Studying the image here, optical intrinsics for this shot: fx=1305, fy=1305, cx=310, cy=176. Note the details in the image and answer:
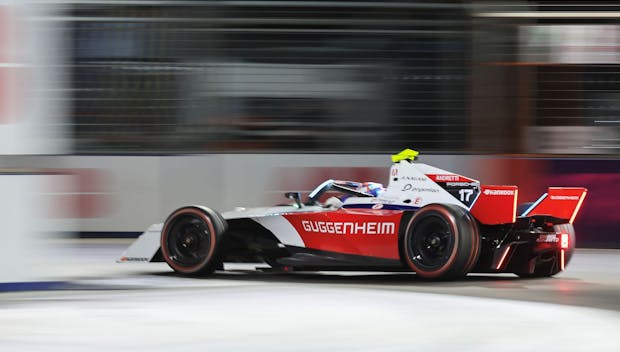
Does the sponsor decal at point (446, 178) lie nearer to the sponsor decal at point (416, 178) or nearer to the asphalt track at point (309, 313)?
the sponsor decal at point (416, 178)

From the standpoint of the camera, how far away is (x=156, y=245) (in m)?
11.6

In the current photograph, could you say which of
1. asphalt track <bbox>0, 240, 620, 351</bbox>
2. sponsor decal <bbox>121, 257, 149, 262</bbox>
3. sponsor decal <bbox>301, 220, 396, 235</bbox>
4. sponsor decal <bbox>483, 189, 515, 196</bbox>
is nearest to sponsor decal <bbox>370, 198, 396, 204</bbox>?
sponsor decal <bbox>301, 220, 396, 235</bbox>

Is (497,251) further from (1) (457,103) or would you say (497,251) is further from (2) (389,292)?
(1) (457,103)

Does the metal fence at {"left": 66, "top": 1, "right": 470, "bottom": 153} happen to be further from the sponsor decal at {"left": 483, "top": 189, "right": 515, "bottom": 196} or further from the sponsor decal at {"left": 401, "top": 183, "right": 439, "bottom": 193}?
the sponsor decal at {"left": 483, "top": 189, "right": 515, "bottom": 196}

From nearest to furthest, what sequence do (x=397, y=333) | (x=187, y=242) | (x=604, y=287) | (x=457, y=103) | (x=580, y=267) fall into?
(x=397, y=333)
(x=604, y=287)
(x=187, y=242)
(x=580, y=267)
(x=457, y=103)

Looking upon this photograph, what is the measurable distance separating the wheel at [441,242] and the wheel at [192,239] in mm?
1673

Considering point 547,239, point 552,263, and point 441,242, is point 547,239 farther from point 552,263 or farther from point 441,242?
point 441,242

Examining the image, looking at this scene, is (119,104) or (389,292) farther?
(119,104)

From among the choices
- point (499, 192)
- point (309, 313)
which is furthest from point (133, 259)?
point (309, 313)

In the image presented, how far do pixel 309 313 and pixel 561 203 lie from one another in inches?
145

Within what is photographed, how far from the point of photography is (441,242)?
10.6 metres

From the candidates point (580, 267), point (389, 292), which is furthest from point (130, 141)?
point (389, 292)

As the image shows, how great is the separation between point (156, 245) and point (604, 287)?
3.91 metres

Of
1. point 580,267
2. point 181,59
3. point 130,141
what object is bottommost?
point 580,267
